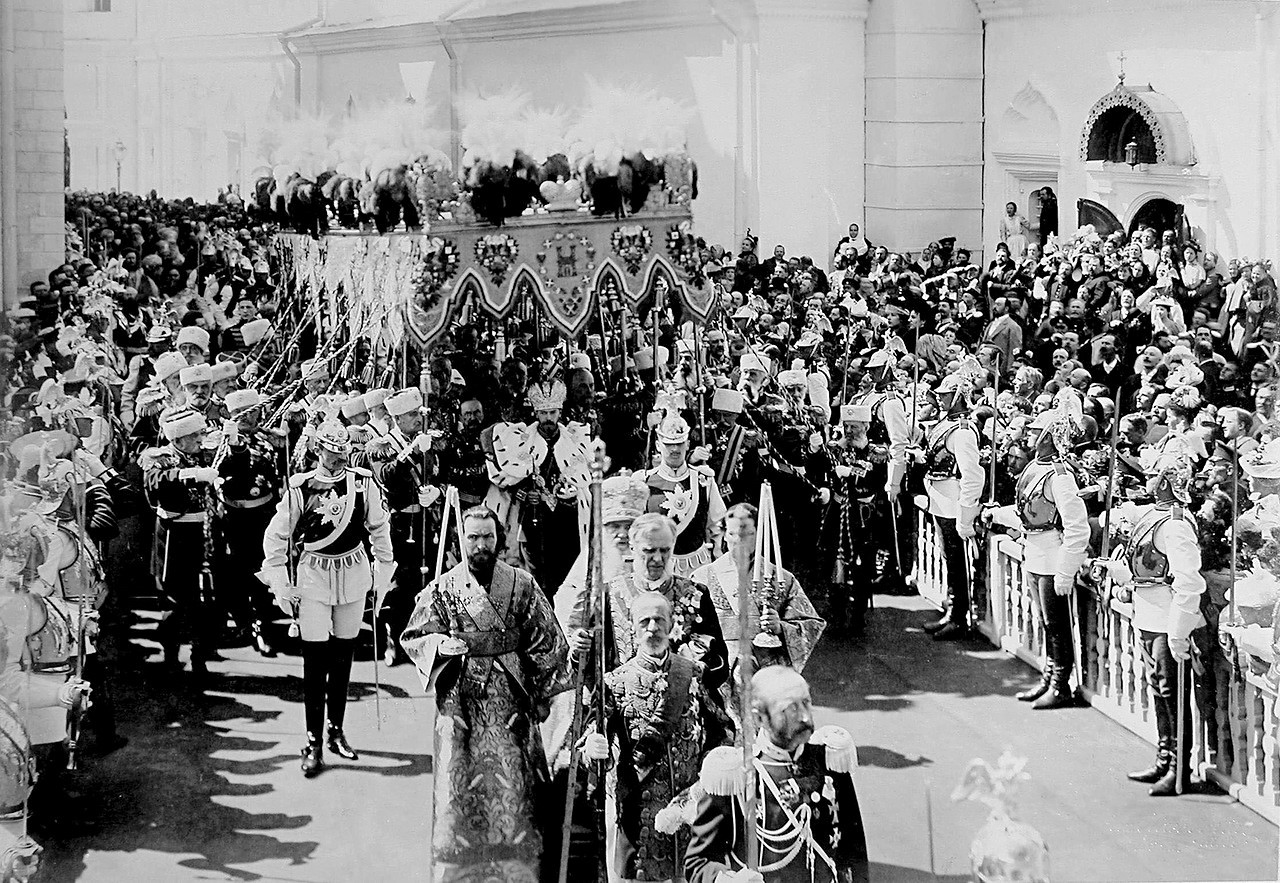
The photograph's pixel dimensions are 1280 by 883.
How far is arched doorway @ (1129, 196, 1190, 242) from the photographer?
8867 mm

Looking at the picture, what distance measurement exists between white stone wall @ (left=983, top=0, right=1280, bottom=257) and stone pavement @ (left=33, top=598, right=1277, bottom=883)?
2.34m

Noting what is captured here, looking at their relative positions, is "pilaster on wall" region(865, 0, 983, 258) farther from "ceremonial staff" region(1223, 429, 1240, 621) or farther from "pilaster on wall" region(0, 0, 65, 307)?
"pilaster on wall" region(0, 0, 65, 307)

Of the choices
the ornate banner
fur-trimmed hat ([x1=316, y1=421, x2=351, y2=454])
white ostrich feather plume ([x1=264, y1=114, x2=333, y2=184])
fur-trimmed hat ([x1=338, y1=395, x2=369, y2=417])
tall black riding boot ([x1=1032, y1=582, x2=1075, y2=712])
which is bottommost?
tall black riding boot ([x1=1032, y1=582, x2=1075, y2=712])

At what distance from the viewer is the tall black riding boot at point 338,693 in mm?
8336

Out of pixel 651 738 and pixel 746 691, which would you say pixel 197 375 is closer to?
pixel 651 738

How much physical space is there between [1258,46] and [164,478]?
18.1ft

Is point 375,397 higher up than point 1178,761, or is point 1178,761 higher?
point 375,397

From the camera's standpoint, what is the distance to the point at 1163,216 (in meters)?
8.88

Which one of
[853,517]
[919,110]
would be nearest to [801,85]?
[919,110]

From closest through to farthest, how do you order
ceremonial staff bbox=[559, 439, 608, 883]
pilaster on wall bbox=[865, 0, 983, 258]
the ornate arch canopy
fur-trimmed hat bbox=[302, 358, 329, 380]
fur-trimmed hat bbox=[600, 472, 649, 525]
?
ceremonial staff bbox=[559, 439, 608, 883], fur-trimmed hat bbox=[600, 472, 649, 525], fur-trimmed hat bbox=[302, 358, 329, 380], the ornate arch canopy, pilaster on wall bbox=[865, 0, 983, 258]

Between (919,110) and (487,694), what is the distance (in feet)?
11.7

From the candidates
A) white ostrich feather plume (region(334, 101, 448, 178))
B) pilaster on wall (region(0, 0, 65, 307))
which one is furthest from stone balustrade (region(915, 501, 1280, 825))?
pilaster on wall (region(0, 0, 65, 307))

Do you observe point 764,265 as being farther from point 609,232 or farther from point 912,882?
point 912,882

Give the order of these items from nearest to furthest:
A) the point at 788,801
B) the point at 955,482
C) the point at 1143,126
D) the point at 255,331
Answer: the point at 788,801 → the point at 255,331 → the point at 1143,126 → the point at 955,482
